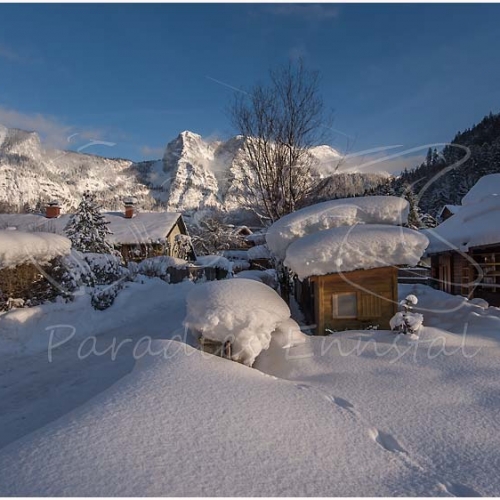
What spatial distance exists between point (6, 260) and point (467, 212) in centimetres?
1697

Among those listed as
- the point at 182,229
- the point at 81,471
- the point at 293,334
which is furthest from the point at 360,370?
the point at 182,229

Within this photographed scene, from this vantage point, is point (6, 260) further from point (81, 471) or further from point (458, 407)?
point (458, 407)

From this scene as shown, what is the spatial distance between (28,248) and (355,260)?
9115 millimetres

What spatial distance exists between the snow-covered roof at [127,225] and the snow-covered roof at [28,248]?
1546 centimetres

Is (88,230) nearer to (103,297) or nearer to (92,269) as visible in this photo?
(92,269)

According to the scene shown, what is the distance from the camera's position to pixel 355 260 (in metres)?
8.43

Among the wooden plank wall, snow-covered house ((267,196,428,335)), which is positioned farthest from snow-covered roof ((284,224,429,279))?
the wooden plank wall

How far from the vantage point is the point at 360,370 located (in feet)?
19.8

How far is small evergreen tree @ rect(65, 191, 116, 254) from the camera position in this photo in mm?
→ 21281

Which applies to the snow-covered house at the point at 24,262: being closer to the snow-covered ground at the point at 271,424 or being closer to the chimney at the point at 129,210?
the snow-covered ground at the point at 271,424

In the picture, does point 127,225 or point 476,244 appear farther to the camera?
point 127,225

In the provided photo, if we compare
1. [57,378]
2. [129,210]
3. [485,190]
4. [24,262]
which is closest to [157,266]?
[24,262]

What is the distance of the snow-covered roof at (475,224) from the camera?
12156mm

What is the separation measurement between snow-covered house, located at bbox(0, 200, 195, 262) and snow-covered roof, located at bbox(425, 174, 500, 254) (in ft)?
61.2
